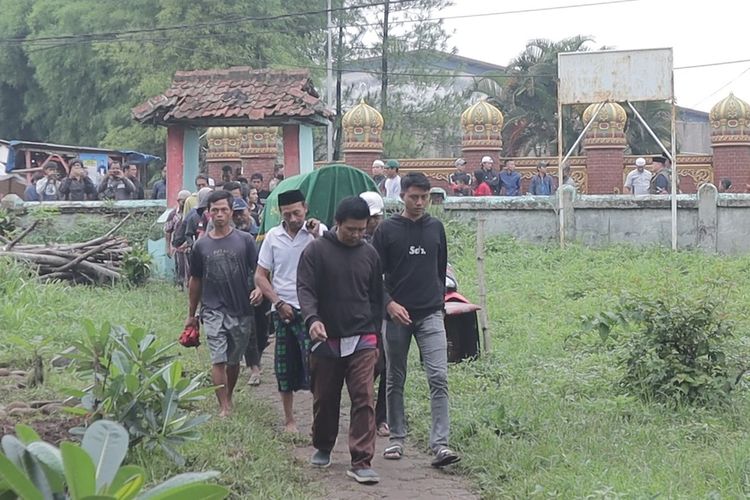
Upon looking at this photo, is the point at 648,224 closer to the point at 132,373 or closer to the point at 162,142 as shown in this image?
the point at 132,373

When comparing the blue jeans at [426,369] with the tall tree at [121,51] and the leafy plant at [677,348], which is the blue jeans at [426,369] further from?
the tall tree at [121,51]

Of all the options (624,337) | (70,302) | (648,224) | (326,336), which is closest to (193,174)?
(70,302)

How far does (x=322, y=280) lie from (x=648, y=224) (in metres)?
12.7

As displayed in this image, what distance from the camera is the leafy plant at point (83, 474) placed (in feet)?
8.92

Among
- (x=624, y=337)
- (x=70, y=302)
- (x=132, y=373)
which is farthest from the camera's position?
(x=70, y=302)

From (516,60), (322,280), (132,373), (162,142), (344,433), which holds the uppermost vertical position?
(516,60)

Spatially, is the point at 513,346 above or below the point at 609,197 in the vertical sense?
below

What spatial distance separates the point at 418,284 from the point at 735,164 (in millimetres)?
17892

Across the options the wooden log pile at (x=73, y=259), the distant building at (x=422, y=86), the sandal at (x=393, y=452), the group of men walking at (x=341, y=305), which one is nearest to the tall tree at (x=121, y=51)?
the distant building at (x=422, y=86)

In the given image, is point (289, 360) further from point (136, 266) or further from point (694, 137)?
point (694, 137)

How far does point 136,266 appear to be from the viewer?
1479 centimetres

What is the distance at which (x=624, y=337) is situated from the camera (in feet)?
34.2

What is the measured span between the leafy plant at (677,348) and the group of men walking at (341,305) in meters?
1.89

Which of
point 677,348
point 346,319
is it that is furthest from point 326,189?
point 346,319
